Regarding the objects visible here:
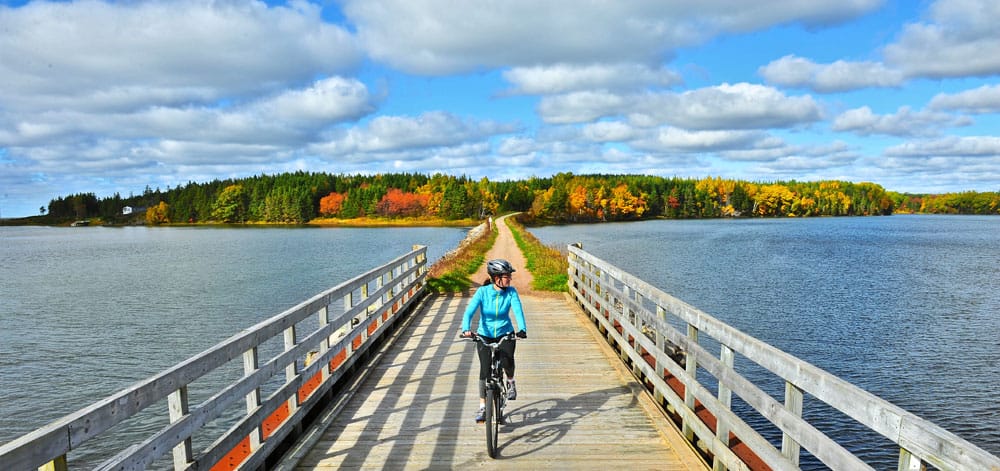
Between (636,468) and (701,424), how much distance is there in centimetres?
78

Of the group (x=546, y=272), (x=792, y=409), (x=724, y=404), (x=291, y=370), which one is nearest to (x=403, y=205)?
(x=546, y=272)

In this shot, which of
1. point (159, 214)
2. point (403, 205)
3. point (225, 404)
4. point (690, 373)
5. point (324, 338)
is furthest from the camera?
point (159, 214)

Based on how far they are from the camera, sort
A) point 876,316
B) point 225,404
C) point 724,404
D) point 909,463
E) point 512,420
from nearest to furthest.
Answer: point 909,463 < point 225,404 < point 724,404 < point 512,420 < point 876,316

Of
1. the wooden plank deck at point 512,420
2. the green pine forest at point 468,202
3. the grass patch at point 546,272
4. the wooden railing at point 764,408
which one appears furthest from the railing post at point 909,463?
the green pine forest at point 468,202

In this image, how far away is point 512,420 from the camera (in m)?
7.03

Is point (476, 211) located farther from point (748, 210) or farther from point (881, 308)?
point (881, 308)

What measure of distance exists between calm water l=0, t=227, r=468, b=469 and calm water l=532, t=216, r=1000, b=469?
16.9 metres

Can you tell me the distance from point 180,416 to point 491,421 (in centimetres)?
273

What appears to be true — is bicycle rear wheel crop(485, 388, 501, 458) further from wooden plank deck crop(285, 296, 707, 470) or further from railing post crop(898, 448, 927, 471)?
railing post crop(898, 448, 927, 471)

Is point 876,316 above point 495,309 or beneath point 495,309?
beneath

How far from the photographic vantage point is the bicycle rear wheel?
5789 millimetres

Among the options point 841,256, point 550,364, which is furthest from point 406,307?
point 841,256

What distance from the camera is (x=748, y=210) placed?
179 metres

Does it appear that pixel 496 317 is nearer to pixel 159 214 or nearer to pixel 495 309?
pixel 495 309
